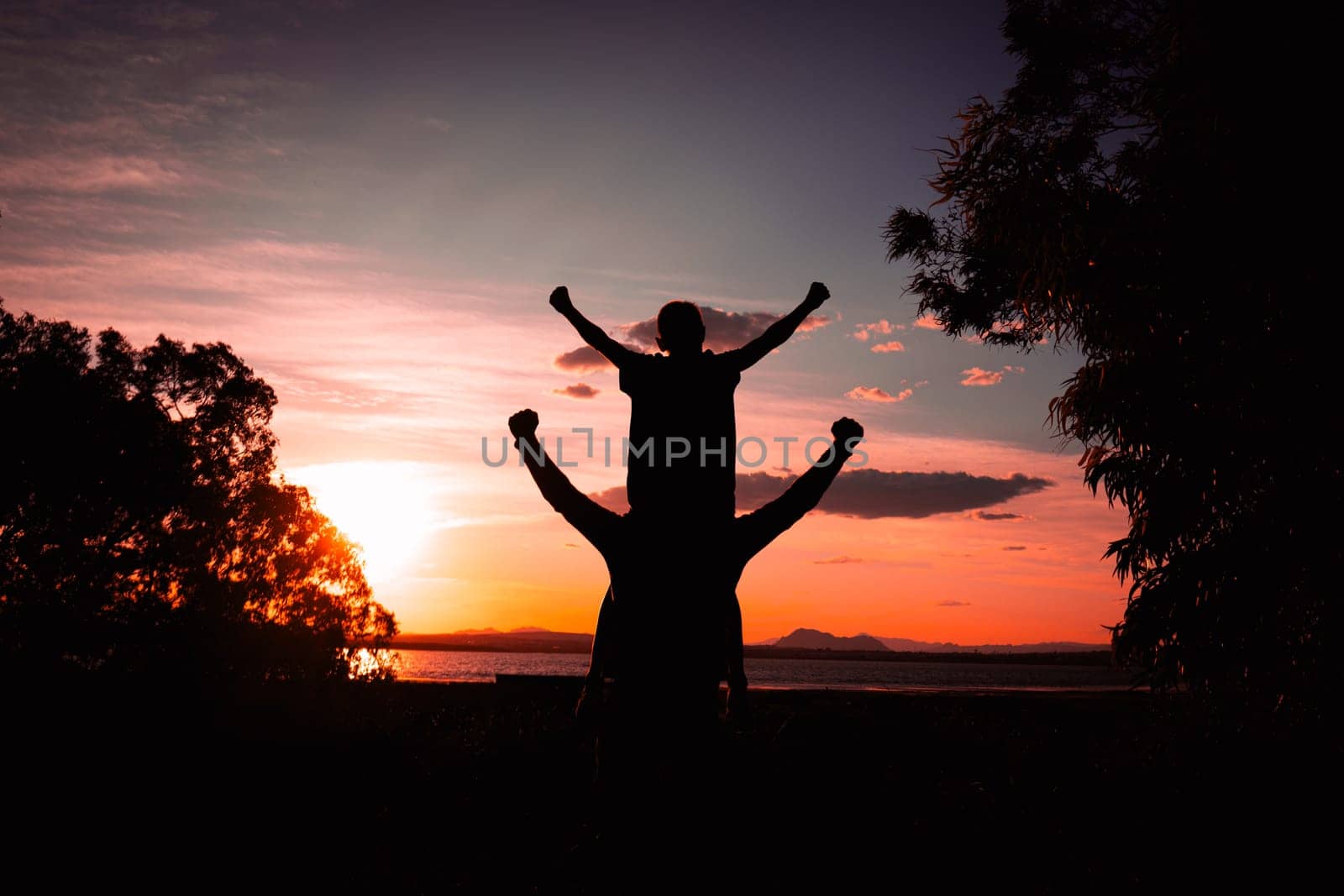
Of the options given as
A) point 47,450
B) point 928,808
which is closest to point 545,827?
point 928,808

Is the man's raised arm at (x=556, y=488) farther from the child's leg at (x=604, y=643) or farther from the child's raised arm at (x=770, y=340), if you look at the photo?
the child's raised arm at (x=770, y=340)

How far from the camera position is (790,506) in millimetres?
3406

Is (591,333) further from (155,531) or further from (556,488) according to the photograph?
(155,531)

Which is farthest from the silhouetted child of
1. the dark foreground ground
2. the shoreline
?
the shoreline

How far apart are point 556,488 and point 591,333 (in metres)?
0.79

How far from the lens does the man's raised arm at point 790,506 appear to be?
11.1ft

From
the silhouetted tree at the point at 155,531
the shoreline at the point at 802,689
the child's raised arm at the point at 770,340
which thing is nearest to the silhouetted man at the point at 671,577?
the shoreline at the point at 802,689

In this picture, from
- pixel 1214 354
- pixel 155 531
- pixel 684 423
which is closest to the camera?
pixel 684 423

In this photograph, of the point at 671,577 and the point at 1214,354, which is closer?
the point at 671,577

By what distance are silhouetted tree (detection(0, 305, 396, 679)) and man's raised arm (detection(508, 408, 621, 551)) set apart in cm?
2422

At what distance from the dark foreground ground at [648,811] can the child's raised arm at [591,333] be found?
1.64 m

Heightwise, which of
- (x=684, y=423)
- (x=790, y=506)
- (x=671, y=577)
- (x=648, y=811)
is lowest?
(x=648, y=811)

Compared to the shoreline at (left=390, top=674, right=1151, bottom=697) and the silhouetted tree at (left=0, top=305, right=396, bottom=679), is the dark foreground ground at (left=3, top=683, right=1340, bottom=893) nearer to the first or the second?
the shoreline at (left=390, top=674, right=1151, bottom=697)

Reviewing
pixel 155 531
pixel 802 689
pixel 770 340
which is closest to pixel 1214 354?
pixel 770 340
